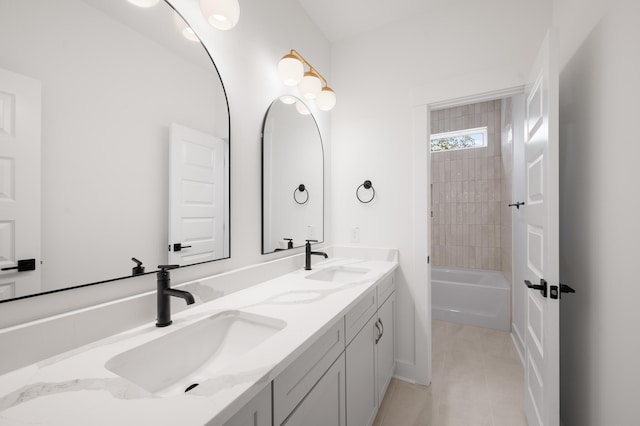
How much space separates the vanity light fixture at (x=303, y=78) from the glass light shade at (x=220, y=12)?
458 millimetres

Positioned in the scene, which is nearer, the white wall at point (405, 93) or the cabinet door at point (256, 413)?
the cabinet door at point (256, 413)

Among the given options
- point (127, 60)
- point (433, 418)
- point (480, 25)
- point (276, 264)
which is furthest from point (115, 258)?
point (480, 25)

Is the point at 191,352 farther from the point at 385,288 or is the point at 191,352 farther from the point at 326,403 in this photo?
the point at 385,288

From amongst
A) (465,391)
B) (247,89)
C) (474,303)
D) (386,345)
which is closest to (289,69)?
(247,89)

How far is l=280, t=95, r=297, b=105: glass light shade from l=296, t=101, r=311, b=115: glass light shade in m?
0.05

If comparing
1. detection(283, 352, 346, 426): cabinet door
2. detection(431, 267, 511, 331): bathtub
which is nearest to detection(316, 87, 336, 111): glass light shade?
detection(283, 352, 346, 426): cabinet door

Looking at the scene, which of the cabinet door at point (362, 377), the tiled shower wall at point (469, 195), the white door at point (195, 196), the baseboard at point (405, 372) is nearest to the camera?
the white door at point (195, 196)

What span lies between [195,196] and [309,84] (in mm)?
1078

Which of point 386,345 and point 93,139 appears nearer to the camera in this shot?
point 93,139

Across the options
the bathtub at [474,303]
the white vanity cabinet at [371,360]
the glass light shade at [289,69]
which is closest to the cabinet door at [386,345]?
the white vanity cabinet at [371,360]

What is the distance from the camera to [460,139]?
3910 millimetres

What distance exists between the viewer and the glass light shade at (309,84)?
1755 millimetres

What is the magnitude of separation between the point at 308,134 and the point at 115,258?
56.9 inches

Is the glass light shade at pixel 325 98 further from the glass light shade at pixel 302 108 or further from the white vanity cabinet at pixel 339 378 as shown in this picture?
the white vanity cabinet at pixel 339 378
